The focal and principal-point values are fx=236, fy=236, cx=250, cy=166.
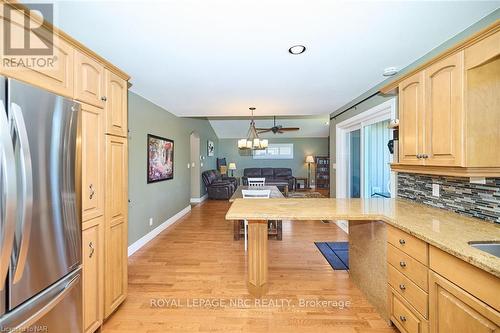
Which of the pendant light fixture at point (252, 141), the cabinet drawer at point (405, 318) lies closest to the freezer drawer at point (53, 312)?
the cabinet drawer at point (405, 318)

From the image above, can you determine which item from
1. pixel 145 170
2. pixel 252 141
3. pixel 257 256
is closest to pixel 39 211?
pixel 257 256

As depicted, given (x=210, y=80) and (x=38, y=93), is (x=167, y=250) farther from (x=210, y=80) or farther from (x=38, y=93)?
(x=38, y=93)

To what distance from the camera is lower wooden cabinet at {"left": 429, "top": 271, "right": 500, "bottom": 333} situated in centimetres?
109

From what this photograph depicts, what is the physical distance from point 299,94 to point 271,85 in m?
0.61

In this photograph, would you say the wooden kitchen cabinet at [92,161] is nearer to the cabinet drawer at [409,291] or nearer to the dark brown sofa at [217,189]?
the cabinet drawer at [409,291]

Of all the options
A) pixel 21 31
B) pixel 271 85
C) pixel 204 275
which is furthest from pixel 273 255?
pixel 21 31

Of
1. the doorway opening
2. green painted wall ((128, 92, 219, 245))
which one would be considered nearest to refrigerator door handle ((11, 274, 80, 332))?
green painted wall ((128, 92, 219, 245))

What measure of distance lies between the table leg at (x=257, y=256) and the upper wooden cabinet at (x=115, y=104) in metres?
1.48

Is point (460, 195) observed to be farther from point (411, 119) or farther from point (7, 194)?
point (7, 194)

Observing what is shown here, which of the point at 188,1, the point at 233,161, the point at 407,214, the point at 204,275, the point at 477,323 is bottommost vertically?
the point at 204,275

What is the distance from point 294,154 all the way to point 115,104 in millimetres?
9650

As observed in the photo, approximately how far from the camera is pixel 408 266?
164 cm

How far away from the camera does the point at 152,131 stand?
4.04 metres

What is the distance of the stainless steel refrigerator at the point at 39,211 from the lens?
3.75 ft
